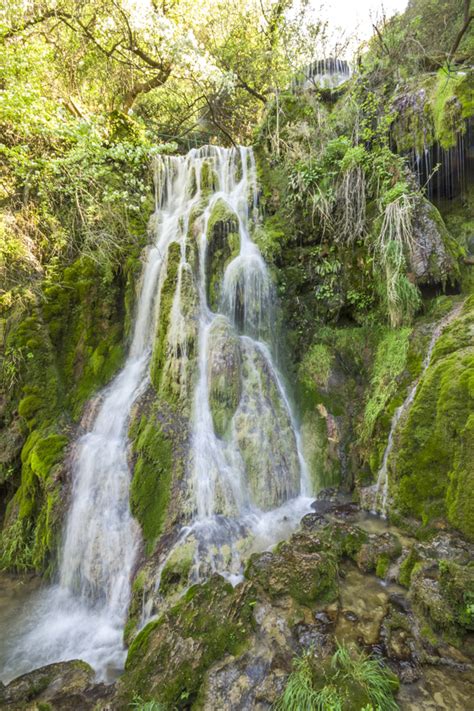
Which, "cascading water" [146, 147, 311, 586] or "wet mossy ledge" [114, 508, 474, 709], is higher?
"cascading water" [146, 147, 311, 586]

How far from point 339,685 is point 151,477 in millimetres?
3551

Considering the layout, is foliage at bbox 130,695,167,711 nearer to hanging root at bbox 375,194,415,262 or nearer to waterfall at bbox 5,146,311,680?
waterfall at bbox 5,146,311,680

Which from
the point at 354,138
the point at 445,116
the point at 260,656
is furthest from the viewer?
the point at 354,138

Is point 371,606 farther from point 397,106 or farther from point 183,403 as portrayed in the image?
point 397,106

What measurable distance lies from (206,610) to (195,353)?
4005 mm

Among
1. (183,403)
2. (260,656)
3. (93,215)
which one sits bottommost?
(260,656)

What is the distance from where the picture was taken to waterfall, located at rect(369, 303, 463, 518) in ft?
15.0

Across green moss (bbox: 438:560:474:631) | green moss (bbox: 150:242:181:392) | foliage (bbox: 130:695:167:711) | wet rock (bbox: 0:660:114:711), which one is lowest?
wet rock (bbox: 0:660:114:711)

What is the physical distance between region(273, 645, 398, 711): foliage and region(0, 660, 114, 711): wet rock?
165 cm

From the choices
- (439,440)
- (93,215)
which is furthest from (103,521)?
(93,215)

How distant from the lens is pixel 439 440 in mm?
4070

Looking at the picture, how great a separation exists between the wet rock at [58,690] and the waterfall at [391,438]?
371 centimetres

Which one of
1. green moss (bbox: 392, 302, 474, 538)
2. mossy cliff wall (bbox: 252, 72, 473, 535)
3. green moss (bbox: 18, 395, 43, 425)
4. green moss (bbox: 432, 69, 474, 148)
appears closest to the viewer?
green moss (bbox: 392, 302, 474, 538)

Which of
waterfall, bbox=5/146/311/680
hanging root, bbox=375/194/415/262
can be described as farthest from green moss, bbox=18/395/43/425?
hanging root, bbox=375/194/415/262
